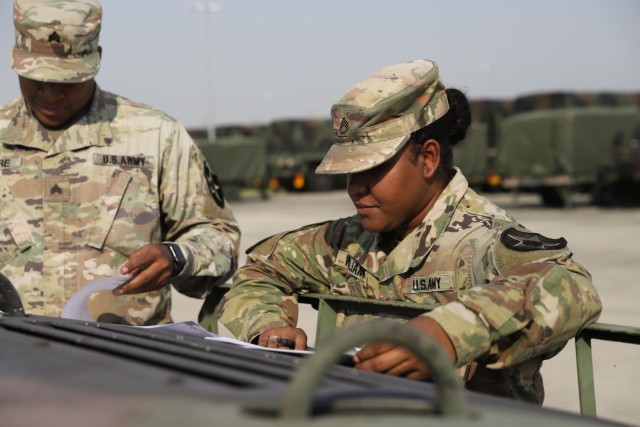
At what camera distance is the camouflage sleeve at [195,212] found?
3.26 m

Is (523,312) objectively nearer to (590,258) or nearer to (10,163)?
(10,163)

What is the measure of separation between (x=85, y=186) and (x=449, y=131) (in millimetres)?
1344

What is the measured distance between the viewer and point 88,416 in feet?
3.93

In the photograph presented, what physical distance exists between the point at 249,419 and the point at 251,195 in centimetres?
3054

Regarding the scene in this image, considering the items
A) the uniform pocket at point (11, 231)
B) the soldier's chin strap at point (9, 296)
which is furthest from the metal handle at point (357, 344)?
the uniform pocket at point (11, 231)

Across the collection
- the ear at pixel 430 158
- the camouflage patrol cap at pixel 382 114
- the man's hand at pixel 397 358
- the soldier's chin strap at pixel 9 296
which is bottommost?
the soldier's chin strap at pixel 9 296

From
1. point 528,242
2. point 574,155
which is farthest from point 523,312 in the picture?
point 574,155

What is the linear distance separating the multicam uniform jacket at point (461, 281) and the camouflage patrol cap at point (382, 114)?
22cm

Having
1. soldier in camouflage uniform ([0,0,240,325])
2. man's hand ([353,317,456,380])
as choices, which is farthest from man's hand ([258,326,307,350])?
soldier in camouflage uniform ([0,0,240,325])

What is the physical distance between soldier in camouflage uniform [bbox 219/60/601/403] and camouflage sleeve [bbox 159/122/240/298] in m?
0.42

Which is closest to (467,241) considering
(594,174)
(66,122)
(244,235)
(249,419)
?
(249,419)

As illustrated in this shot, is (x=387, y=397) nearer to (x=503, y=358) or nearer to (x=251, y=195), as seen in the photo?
(x=503, y=358)

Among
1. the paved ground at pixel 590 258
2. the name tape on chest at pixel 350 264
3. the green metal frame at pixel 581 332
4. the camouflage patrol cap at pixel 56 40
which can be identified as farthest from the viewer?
the paved ground at pixel 590 258

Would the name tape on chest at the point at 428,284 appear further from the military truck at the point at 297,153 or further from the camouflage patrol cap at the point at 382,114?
the military truck at the point at 297,153
